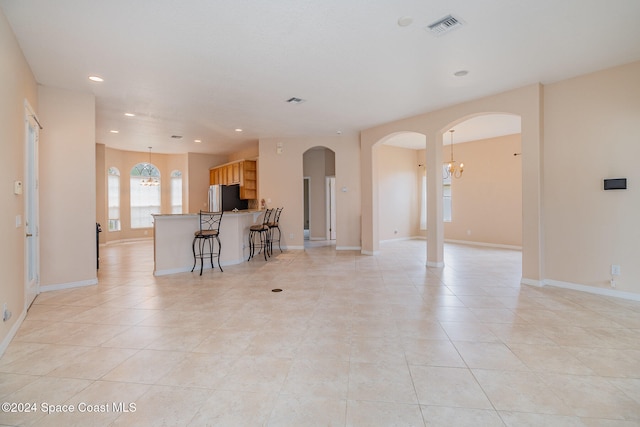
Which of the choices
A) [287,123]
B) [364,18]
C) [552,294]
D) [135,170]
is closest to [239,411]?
[364,18]

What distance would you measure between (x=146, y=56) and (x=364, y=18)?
2480mm

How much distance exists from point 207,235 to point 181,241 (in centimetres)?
58

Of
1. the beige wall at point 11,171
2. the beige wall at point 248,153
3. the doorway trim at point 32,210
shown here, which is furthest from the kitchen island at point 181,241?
the beige wall at point 248,153

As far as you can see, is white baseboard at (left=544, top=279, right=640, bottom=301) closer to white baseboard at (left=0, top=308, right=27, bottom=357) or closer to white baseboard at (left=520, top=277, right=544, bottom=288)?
white baseboard at (left=520, top=277, right=544, bottom=288)

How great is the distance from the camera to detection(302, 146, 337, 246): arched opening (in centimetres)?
986

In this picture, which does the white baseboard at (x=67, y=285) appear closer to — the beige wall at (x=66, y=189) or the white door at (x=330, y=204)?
the beige wall at (x=66, y=189)

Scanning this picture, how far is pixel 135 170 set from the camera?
1009 cm

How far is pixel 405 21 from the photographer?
9.19 feet

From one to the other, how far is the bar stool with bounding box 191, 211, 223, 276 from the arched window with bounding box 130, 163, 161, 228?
18.9 ft

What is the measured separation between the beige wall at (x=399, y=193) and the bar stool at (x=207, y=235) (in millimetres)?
5062

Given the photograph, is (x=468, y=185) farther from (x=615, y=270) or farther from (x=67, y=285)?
(x=67, y=285)

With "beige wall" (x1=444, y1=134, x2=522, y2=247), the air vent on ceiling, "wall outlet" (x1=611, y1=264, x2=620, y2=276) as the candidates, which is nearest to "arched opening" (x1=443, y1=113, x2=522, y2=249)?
"beige wall" (x1=444, y1=134, x2=522, y2=247)

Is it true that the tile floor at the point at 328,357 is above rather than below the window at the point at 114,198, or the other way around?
below

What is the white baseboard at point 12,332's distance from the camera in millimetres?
2442
